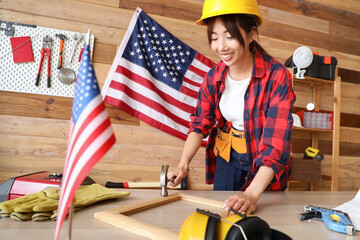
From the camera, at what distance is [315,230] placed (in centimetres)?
67

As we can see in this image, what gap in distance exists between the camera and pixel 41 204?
0.62 metres

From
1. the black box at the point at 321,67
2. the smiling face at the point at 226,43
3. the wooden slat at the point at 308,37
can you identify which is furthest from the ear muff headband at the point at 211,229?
the wooden slat at the point at 308,37

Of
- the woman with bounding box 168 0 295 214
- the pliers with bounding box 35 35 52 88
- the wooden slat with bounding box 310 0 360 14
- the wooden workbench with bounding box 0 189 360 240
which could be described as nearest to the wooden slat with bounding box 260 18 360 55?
the wooden slat with bounding box 310 0 360 14

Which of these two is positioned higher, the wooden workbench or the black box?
the black box

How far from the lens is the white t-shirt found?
1235mm

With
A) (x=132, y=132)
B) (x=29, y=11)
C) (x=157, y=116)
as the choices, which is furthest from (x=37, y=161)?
(x=29, y=11)

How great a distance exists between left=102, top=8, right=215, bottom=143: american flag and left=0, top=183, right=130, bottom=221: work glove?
144 cm

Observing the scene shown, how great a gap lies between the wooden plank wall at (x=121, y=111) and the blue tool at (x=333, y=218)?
165 centimetres

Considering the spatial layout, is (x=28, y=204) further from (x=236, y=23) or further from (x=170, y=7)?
(x=170, y=7)

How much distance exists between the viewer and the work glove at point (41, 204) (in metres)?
0.60

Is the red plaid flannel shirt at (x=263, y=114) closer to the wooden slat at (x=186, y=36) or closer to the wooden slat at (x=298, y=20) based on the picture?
the wooden slat at (x=186, y=36)

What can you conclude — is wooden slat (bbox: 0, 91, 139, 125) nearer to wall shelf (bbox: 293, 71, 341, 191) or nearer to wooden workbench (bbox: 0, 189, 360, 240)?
wooden workbench (bbox: 0, 189, 360, 240)

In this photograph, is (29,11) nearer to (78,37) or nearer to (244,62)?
(78,37)

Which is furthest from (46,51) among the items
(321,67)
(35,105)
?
(321,67)
